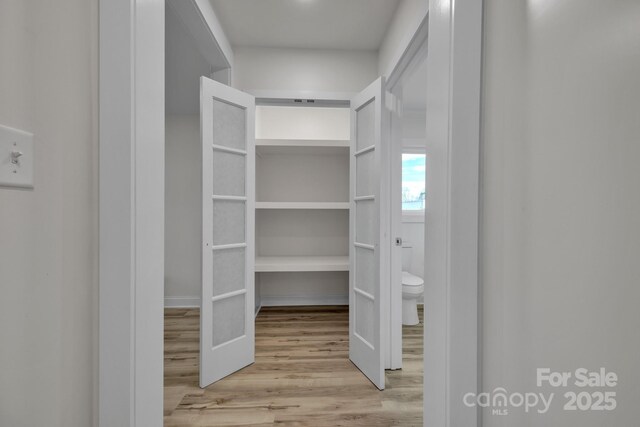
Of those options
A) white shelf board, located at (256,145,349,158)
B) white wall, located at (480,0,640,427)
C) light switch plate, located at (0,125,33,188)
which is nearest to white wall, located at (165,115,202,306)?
white shelf board, located at (256,145,349,158)

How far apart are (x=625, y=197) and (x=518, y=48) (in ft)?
1.52

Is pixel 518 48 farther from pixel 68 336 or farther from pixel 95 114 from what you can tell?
pixel 68 336

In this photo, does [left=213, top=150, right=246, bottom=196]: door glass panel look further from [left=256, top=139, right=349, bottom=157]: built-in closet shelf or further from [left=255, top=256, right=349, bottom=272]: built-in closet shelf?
[left=255, top=256, right=349, bottom=272]: built-in closet shelf

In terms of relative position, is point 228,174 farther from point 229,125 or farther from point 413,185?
point 413,185

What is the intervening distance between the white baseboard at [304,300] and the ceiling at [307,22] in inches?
101

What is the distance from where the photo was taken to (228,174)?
1978 mm

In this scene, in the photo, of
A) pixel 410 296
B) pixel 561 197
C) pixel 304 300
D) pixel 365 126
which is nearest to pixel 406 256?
pixel 410 296

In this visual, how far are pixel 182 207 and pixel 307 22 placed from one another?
249cm

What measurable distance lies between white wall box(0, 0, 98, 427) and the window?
339 cm

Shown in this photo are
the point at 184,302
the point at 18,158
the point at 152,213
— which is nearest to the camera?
the point at 18,158

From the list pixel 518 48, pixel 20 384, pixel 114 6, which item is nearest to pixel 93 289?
pixel 20 384

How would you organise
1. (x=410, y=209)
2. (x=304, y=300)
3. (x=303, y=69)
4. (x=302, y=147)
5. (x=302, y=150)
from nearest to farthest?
(x=303, y=69), (x=302, y=147), (x=302, y=150), (x=304, y=300), (x=410, y=209)

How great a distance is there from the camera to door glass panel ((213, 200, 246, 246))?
1.89 m

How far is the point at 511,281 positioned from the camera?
776 mm
